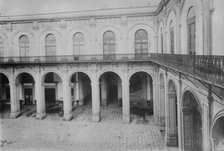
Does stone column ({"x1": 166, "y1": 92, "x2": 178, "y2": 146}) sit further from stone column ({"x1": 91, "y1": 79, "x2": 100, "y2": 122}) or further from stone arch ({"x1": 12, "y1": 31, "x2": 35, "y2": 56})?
stone arch ({"x1": 12, "y1": 31, "x2": 35, "y2": 56})

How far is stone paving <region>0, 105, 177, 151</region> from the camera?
13531 mm

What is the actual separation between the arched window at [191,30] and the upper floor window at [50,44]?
14.6 meters

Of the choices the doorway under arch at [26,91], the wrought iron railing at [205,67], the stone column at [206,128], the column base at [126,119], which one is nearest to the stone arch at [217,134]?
the stone column at [206,128]

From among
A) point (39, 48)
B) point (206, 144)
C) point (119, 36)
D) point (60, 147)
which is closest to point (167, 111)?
point (206, 144)

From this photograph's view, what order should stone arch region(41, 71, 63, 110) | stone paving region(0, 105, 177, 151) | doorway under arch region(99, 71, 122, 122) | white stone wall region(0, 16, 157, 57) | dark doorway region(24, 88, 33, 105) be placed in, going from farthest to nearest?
1. dark doorway region(24, 88, 33, 105)
2. stone arch region(41, 71, 63, 110)
3. doorway under arch region(99, 71, 122, 122)
4. white stone wall region(0, 16, 157, 57)
5. stone paving region(0, 105, 177, 151)

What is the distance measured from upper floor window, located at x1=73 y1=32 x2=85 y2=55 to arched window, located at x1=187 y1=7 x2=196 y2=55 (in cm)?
1235

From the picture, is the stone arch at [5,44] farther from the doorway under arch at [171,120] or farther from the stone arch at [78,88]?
the doorway under arch at [171,120]

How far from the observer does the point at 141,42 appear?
19.6 m

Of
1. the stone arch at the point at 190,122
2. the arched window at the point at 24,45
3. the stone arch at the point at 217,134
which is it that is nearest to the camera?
the stone arch at the point at 217,134

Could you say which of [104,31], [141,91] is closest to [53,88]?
[104,31]

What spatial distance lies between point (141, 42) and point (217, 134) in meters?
14.2

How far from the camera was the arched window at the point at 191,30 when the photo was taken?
31.5 feet

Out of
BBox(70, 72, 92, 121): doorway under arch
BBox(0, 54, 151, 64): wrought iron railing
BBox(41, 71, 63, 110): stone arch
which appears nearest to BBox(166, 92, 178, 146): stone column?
BBox(0, 54, 151, 64): wrought iron railing

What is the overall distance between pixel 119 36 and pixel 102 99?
26.3ft
